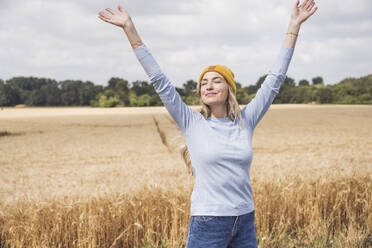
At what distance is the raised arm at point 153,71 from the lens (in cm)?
209

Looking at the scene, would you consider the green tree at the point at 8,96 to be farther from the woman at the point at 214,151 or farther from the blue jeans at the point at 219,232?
the blue jeans at the point at 219,232

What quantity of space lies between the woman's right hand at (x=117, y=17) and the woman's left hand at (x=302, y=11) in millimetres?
1277

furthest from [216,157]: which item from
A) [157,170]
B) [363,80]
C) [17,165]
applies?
[363,80]

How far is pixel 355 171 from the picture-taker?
5492 mm

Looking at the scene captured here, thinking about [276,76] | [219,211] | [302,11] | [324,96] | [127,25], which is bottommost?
[219,211]

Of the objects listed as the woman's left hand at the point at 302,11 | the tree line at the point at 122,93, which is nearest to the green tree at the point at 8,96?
the tree line at the point at 122,93

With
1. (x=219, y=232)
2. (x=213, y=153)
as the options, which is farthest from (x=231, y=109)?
(x=219, y=232)

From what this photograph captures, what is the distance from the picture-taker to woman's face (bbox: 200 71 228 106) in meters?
2.15

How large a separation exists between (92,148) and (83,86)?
61557 millimetres

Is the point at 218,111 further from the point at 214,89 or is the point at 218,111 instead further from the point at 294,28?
the point at 294,28

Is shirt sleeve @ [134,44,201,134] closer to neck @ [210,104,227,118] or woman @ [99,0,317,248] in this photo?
woman @ [99,0,317,248]

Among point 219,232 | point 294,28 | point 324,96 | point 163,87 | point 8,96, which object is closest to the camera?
point 219,232

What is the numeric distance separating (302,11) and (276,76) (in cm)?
61

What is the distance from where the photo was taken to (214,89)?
215 centimetres
